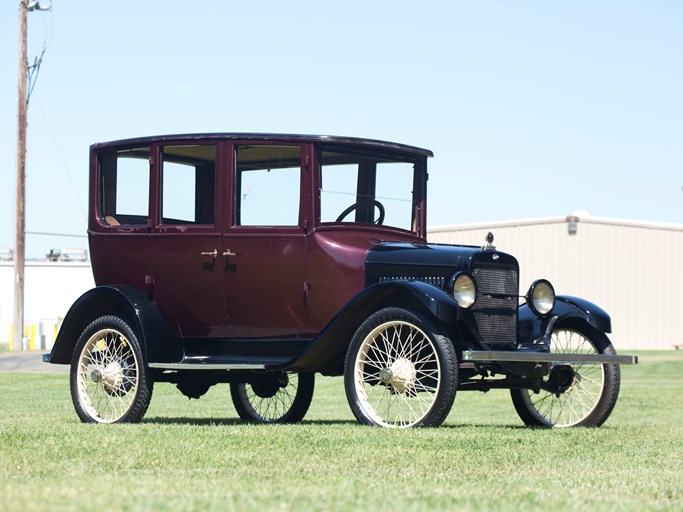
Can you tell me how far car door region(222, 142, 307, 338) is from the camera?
9.83 meters

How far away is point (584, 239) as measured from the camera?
47375 millimetres

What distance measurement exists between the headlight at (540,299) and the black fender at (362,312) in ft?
4.14

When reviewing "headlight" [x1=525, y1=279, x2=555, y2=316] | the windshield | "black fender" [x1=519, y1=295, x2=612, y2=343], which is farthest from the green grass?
the windshield

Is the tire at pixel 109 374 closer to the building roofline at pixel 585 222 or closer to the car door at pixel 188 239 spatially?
the car door at pixel 188 239

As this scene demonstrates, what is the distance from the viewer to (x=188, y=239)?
10125 mm

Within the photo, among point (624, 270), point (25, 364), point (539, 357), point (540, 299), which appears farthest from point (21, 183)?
point (539, 357)

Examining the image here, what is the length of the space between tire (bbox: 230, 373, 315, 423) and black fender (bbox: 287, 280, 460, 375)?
1.40 m

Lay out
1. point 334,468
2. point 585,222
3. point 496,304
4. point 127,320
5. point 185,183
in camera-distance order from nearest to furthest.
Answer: point 334,468
point 496,304
point 127,320
point 185,183
point 585,222

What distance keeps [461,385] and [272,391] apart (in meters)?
2.45

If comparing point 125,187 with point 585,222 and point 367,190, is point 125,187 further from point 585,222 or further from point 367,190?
point 585,222

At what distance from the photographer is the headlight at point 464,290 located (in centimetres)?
914

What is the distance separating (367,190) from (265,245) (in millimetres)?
1098

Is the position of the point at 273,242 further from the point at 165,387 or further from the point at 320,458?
the point at 165,387

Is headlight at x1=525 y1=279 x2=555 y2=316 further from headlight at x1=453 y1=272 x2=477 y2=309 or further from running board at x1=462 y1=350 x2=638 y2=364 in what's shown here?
headlight at x1=453 y1=272 x2=477 y2=309
